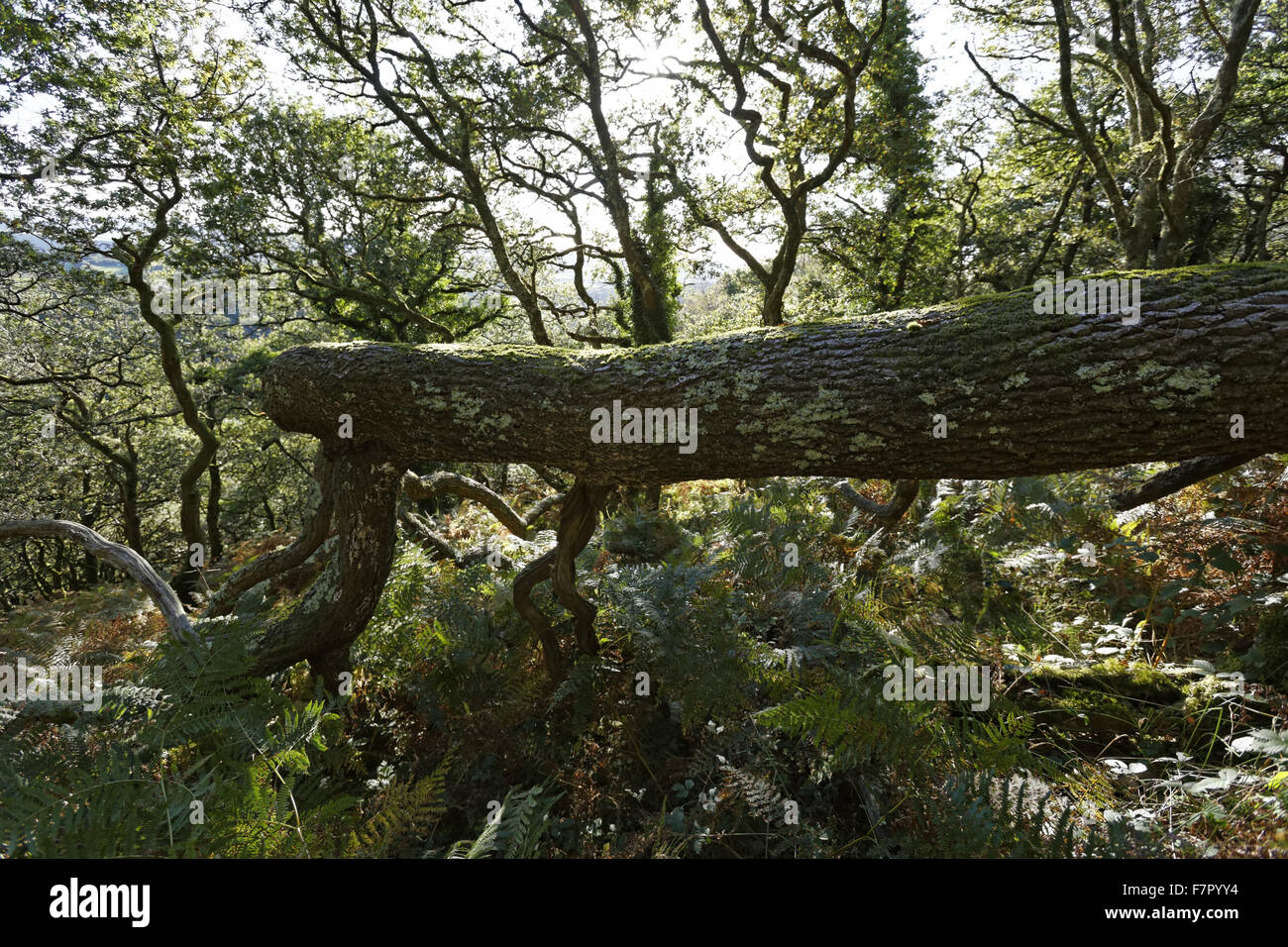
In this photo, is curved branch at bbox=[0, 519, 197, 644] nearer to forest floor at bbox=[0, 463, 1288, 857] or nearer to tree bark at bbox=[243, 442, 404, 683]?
forest floor at bbox=[0, 463, 1288, 857]

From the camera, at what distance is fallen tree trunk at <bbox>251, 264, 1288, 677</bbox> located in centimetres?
209

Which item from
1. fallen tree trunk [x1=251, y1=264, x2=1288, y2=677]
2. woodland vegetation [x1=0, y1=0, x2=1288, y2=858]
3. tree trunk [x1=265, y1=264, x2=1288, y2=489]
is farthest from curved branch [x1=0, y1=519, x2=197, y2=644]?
tree trunk [x1=265, y1=264, x2=1288, y2=489]

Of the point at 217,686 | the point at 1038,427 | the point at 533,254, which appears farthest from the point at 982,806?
the point at 533,254

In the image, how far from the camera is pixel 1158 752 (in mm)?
2846

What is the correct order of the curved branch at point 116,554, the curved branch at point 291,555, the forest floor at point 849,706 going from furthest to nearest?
the curved branch at point 291,555 → the curved branch at point 116,554 → the forest floor at point 849,706

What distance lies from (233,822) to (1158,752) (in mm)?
4560

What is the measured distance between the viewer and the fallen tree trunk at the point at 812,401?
209 centimetres

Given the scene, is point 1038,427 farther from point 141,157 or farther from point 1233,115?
point 1233,115

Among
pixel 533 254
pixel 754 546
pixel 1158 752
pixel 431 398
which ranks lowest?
pixel 1158 752

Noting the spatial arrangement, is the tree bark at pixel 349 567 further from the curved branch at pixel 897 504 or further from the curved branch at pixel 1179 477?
the curved branch at pixel 1179 477

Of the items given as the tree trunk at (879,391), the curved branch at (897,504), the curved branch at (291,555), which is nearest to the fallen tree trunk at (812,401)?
the tree trunk at (879,391)

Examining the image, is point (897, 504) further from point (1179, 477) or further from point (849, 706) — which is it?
point (849, 706)

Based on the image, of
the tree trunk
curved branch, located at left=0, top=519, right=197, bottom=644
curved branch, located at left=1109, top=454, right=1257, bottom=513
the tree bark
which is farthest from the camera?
curved branch, located at left=0, top=519, right=197, bottom=644

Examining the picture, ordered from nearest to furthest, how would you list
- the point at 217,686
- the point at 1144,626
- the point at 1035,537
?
the point at 217,686 → the point at 1144,626 → the point at 1035,537
